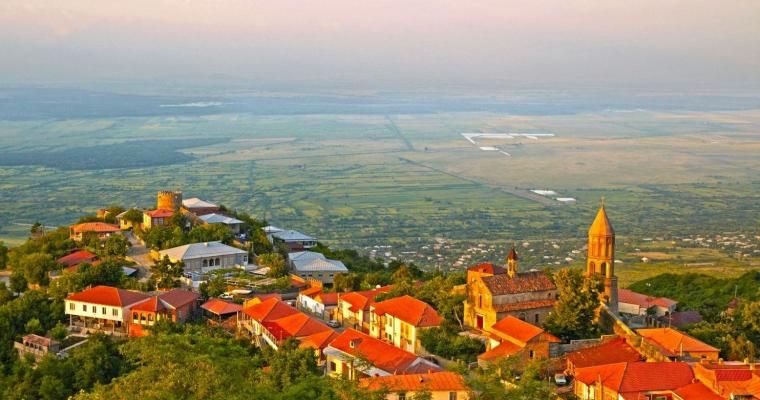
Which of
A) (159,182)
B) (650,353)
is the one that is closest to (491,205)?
(159,182)

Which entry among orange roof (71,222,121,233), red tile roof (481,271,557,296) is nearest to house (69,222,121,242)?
orange roof (71,222,121,233)

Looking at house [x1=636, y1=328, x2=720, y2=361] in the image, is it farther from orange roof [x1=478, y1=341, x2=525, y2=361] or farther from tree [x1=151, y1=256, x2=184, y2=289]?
tree [x1=151, y1=256, x2=184, y2=289]

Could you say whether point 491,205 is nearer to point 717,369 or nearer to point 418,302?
point 418,302

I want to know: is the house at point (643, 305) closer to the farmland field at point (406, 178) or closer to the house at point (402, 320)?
the house at point (402, 320)

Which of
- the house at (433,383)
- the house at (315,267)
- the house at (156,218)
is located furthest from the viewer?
the house at (156,218)

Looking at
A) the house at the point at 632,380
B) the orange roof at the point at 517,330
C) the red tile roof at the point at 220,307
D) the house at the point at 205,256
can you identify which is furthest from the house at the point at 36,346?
the house at the point at 632,380

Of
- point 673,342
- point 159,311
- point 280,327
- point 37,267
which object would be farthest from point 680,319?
point 37,267
